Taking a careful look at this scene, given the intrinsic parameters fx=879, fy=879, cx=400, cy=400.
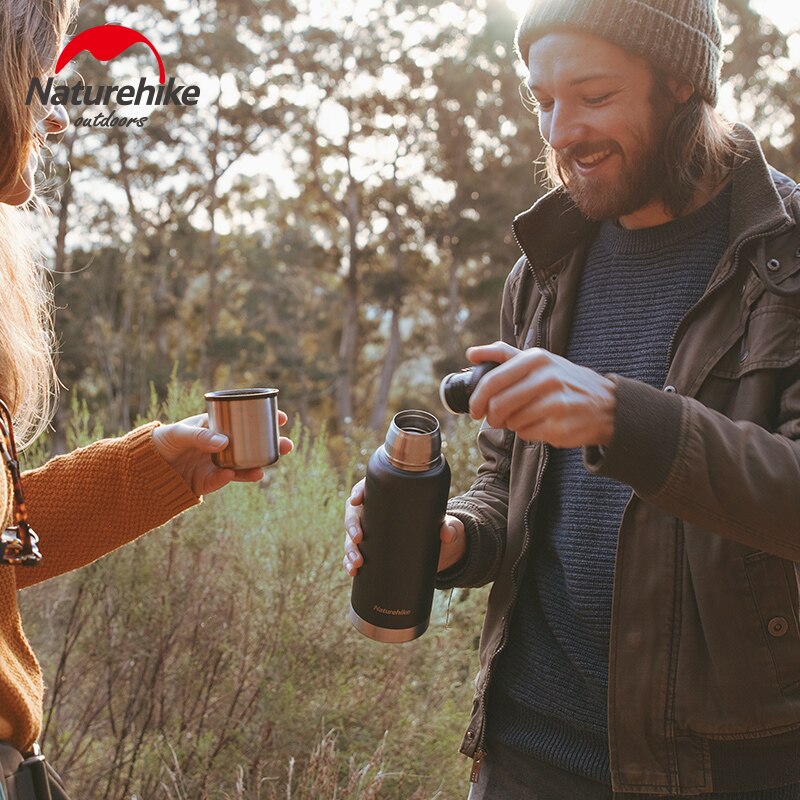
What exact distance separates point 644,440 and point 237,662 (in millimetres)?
2209

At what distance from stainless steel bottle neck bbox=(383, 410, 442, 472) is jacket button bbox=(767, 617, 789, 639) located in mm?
506

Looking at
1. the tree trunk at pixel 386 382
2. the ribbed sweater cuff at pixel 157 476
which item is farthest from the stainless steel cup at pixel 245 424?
the tree trunk at pixel 386 382

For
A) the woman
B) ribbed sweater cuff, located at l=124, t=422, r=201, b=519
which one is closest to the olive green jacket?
the woman

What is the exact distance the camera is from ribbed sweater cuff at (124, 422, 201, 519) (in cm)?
154

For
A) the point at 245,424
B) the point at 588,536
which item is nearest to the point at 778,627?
the point at 588,536

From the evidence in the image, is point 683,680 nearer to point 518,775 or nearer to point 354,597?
point 518,775

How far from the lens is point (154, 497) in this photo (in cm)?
155

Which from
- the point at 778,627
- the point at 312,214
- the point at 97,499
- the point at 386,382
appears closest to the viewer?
the point at 778,627

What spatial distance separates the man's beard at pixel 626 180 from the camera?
4.77 ft

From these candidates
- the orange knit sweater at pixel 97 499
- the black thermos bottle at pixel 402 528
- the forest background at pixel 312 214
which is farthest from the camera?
the forest background at pixel 312 214

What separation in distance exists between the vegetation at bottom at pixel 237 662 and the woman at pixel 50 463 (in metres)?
1.21

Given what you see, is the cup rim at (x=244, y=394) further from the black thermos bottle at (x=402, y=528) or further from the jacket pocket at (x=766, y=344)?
the jacket pocket at (x=766, y=344)

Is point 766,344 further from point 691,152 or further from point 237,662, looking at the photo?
point 237,662

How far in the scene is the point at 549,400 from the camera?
1.06 m
